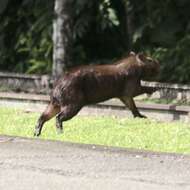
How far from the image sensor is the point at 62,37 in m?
18.4

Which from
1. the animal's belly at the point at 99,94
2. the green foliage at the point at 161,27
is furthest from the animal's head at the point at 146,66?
the green foliage at the point at 161,27

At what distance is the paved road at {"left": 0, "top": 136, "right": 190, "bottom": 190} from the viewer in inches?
331

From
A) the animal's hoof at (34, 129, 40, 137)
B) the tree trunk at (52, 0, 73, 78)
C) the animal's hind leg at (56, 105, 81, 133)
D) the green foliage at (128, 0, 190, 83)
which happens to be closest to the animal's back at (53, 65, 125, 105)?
the animal's hind leg at (56, 105, 81, 133)

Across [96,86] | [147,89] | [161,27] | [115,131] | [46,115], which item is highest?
[96,86]

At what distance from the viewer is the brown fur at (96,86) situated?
12.9m

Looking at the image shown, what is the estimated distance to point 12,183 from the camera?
8477mm

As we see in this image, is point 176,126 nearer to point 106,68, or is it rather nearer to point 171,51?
point 106,68

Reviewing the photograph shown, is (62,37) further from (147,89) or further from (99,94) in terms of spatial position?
(99,94)

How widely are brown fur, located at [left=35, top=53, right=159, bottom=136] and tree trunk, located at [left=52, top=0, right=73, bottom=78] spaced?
4689 mm

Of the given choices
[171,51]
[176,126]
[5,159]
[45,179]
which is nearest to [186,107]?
[176,126]

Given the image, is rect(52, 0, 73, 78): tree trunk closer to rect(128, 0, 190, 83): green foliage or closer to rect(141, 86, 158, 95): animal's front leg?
rect(128, 0, 190, 83): green foliage

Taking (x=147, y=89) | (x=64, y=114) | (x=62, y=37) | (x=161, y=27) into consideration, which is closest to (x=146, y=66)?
(x=147, y=89)

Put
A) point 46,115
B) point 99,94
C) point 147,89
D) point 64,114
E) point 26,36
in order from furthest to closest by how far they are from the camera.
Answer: point 26,36 < point 147,89 < point 99,94 < point 46,115 < point 64,114

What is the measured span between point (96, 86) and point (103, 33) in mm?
8038
